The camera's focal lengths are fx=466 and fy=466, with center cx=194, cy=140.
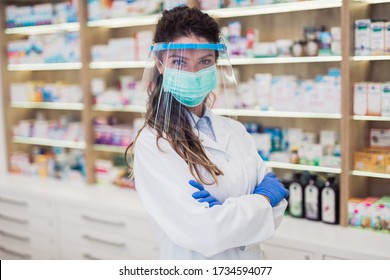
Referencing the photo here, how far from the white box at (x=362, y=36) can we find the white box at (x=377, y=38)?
0.08 ft

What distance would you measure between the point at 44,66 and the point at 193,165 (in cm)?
311

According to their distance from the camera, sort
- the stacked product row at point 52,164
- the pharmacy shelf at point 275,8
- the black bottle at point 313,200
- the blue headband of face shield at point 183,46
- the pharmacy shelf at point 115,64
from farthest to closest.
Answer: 1. the stacked product row at point 52,164
2. the pharmacy shelf at point 115,64
3. the black bottle at point 313,200
4. the pharmacy shelf at point 275,8
5. the blue headband of face shield at point 183,46

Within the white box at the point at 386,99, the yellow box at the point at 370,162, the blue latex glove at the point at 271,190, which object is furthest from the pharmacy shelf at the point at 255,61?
the blue latex glove at the point at 271,190

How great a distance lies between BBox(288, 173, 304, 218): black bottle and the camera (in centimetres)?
314

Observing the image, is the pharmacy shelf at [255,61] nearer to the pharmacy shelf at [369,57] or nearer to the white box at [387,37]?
the pharmacy shelf at [369,57]

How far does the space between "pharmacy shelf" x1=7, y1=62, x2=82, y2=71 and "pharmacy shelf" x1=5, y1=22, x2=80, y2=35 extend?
0.32m

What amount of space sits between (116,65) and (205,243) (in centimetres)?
261

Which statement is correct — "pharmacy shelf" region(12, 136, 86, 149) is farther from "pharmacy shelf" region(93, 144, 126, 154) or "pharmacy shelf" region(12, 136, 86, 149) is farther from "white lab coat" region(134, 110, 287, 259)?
"white lab coat" region(134, 110, 287, 259)

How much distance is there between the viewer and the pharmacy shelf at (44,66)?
13.6 ft

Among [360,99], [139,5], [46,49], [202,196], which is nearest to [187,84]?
[202,196]

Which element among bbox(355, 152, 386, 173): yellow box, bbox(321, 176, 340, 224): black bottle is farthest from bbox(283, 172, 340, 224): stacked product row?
bbox(355, 152, 386, 173): yellow box

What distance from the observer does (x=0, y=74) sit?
4.64m

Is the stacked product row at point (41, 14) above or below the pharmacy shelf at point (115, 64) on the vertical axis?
above
